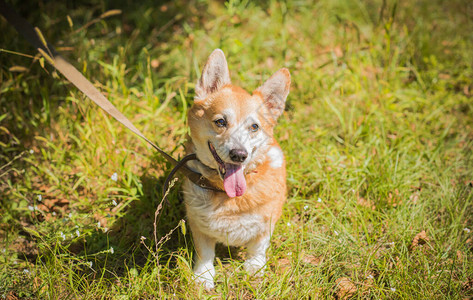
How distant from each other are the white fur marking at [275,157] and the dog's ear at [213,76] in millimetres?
629

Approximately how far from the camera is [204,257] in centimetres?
242

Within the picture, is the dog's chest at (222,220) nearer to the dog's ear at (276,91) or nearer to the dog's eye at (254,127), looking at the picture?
the dog's eye at (254,127)

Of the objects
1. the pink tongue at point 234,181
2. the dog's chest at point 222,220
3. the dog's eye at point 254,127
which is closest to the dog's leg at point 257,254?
the dog's chest at point 222,220

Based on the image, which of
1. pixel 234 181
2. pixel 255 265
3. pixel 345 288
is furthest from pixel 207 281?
pixel 345 288

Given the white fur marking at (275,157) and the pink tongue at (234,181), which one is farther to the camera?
the white fur marking at (275,157)

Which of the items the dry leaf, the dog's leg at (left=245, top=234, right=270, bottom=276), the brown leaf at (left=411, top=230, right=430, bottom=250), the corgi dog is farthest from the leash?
the brown leaf at (left=411, top=230, right=430, bottom=250)

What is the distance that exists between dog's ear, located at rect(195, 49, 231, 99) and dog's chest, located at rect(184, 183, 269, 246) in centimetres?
74

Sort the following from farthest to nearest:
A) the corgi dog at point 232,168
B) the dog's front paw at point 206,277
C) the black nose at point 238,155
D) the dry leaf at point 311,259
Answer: the dry leaf at point 311,259
the dog's front paw at point 206,277
the corgi dog at point 232,168
the black nose at point 238,155

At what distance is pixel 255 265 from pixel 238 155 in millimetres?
899

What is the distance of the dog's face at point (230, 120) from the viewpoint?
2.20 meters

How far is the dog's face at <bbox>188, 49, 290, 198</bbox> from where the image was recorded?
2.20m

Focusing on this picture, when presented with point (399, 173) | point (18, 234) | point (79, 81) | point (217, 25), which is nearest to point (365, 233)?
point (399, 173)

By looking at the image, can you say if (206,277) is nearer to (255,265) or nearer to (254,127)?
(255,265)

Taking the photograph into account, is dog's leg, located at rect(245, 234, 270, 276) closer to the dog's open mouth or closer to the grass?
the grass
